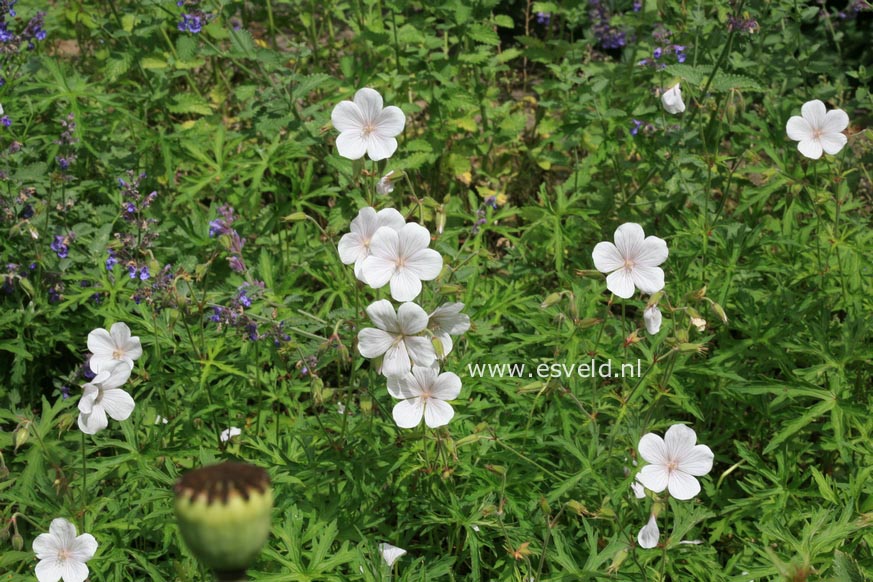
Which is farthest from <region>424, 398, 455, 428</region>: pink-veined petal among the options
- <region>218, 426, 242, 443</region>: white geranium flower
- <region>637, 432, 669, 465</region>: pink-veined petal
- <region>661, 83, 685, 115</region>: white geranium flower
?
<region>661, 83, 685, 115</region>: white geranium flower

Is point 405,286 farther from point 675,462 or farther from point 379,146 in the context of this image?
point 675,462

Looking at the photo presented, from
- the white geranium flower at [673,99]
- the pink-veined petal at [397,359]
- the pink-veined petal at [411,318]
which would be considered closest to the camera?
the pink-veined petal at [411,318]

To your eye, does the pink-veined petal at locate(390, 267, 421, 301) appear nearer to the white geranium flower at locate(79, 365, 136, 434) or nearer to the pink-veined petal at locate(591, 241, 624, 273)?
the pink-veined petal at locate(591, 241, 624, 273)

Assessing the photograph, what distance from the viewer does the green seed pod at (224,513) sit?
0.61 meters

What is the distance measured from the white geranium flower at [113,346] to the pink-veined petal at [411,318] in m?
0.82

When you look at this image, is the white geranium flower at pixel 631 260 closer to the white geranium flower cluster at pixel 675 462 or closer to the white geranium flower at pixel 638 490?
the white geranium flower cluster at pixel 675 462

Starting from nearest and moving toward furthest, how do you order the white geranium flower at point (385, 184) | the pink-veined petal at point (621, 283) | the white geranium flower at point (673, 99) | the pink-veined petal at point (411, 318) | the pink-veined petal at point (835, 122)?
the pink-veined petal at point (411, 318), the pink-veined petal at point (621, 283), the white geranium flower at point (385, 184), the pink-veined petal at point (835, 122), the white geranium flower at point (673, 99)

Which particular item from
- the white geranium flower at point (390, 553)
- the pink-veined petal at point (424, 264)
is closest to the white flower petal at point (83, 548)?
the white geranium flower at point (390, 553)

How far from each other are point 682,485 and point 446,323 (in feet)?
2.46

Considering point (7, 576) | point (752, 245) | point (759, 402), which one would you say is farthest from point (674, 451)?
point (7, 576)

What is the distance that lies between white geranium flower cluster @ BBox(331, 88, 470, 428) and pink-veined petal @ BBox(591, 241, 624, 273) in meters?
0.45

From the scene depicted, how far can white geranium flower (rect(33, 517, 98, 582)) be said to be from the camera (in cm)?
236

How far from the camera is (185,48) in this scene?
404cm

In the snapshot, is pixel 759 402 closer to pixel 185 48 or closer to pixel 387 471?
pixel 387 471
